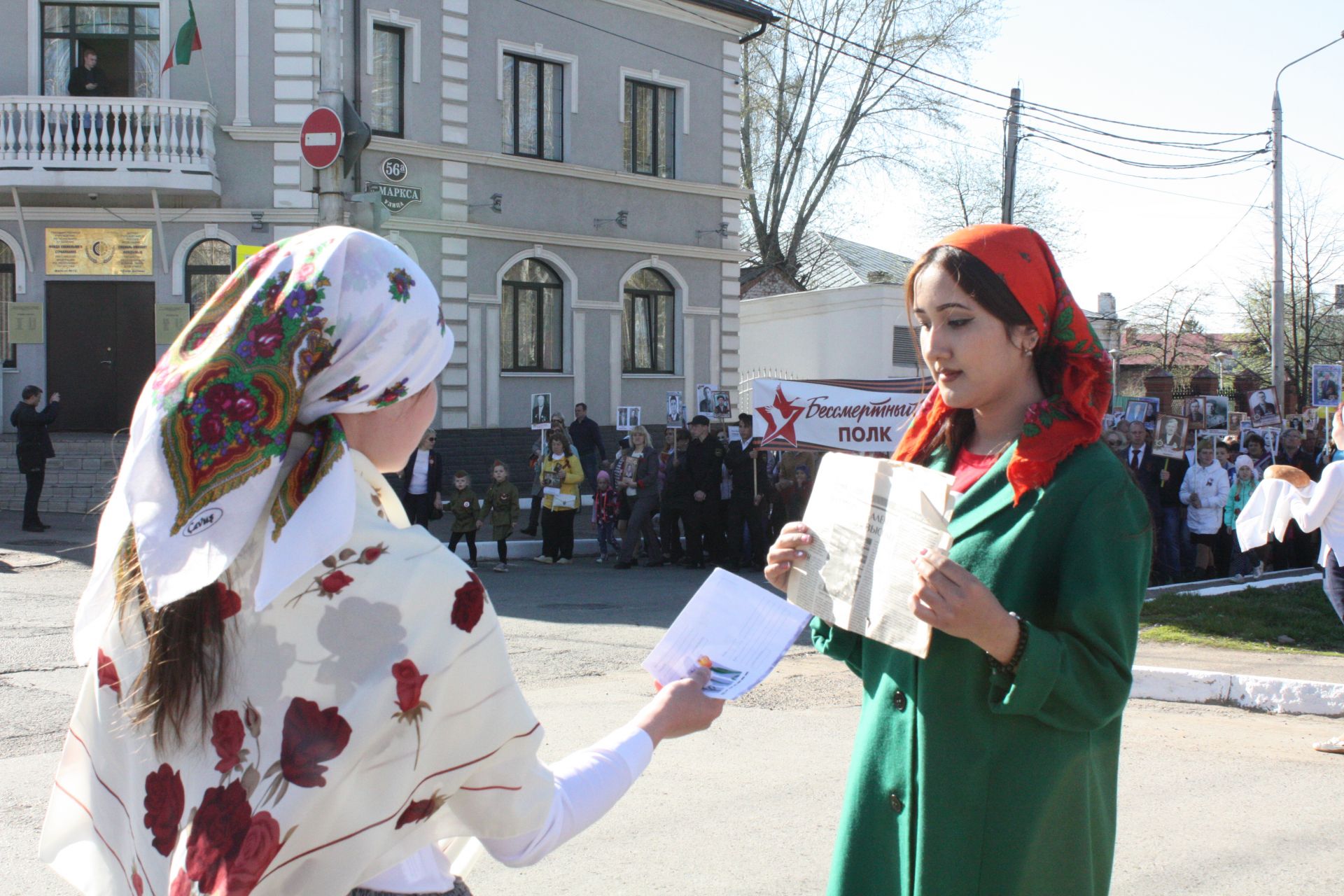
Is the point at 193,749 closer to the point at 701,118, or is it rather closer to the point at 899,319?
the point at 701,118

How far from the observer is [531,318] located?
22781 mm

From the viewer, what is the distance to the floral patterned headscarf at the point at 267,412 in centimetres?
145

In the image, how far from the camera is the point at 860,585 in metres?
2.12

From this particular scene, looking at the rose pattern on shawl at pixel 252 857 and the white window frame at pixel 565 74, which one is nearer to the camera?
the rose pattern on shawl at pixel 252 857

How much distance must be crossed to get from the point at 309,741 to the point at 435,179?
68.4ft

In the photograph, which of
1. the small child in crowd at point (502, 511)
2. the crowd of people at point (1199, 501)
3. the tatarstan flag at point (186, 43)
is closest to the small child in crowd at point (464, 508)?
the small child in crowd at point (502, 511)

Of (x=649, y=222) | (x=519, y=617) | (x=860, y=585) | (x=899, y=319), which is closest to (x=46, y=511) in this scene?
(x=519, y=617)

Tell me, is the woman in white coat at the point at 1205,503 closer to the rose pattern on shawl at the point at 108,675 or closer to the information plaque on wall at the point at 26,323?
the rose pattern on shawl at the point at 108,675

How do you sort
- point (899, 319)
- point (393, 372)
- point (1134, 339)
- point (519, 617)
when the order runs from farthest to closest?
point (1134, 339) < point (899, 319) < point (519, 617) < point (393, 372)

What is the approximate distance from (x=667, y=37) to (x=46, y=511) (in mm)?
15005

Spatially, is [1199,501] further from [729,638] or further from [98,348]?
[98,348]

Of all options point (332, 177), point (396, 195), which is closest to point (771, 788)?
point (332, 177)

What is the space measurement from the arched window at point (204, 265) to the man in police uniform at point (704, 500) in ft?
30.7

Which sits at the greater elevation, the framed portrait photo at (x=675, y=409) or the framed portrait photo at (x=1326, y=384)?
the framed portrait photo at (x=1326, y=384)
